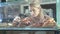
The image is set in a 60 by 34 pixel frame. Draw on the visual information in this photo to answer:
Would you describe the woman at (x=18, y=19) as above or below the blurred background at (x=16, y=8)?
below

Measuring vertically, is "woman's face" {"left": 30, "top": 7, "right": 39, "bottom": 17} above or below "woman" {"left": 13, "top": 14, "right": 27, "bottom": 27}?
above

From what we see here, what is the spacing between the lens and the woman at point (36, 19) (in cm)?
82

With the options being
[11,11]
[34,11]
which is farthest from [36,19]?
[11,11]

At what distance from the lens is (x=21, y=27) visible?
828 millimetres

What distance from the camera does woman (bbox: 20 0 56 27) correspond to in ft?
2.68

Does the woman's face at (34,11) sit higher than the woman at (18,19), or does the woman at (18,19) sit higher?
the woman's face at (34,11)

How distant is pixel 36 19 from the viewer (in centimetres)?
83

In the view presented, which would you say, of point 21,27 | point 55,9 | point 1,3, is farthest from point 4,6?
point 55,9

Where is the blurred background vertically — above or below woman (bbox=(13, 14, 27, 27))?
above

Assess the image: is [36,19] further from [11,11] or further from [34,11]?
[11,11]

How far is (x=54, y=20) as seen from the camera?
2.65 ft

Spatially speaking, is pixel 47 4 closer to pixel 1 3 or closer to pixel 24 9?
pixel 24 9

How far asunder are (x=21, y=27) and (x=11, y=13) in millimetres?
96

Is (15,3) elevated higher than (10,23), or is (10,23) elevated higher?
(15,3)
